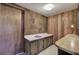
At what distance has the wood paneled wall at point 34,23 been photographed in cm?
157

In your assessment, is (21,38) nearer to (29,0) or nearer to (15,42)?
(15,42)

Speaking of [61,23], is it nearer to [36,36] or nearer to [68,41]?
[68,41]

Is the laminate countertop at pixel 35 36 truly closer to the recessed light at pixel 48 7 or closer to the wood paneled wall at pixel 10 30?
the wood paneled wall at pixel 10 30

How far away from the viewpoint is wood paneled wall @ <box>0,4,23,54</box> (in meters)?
1.41

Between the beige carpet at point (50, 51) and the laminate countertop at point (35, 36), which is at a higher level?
the laminate countertop at point (35, 36)

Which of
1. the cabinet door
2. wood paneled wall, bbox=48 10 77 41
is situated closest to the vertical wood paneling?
wood paneled wall, bbox=48 10 77 41

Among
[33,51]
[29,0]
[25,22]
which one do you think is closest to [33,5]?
[29,0]

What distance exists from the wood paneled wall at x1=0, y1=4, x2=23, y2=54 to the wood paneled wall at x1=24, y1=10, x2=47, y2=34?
0.10m

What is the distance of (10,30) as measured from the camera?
1.48 m

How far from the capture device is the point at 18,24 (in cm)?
155

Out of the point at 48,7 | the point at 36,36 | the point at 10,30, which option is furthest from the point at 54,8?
the point at 10,30

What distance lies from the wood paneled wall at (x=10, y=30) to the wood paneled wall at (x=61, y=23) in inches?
18.5

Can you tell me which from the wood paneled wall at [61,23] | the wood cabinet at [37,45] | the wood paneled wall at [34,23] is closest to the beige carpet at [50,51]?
the wood cabinet at [37,45]
